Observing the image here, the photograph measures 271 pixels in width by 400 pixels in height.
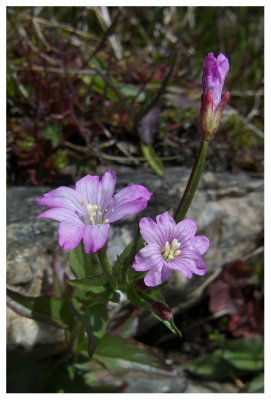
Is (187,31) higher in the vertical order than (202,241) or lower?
higher

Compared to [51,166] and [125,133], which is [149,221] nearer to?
[51,166]

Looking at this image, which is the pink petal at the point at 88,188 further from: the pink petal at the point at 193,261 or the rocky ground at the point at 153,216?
the rocky ground at the point at 153,216

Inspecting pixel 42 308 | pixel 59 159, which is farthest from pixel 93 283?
pixel 59 159

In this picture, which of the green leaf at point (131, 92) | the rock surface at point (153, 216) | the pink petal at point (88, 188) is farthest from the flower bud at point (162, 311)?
the green leaf at point (131, 92)

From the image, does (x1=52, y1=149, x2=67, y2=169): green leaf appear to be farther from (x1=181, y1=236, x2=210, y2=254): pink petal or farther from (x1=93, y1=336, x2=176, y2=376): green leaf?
(x1=181, y1=236, x2=210, y2=254): pink petal

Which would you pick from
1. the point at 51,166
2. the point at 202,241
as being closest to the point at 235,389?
the point at 202,241

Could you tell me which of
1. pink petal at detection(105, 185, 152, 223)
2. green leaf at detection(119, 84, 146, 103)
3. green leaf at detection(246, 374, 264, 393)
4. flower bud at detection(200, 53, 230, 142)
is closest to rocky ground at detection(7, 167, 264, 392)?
green leaf at detection(246, 374, 264, 393)

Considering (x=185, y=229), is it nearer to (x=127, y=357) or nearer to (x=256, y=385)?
(x=127, y=357)
